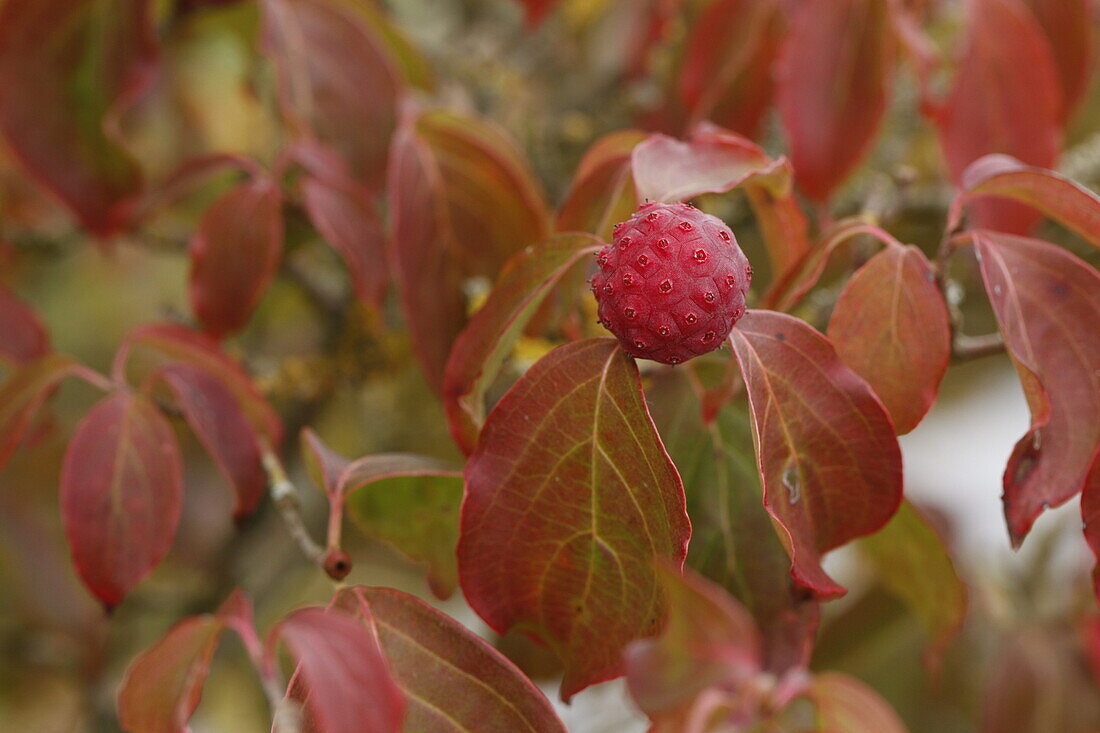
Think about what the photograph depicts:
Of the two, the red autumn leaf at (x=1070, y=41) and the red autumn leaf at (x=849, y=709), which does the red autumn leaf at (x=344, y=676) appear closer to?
the red autumn leaf at (x=849, y=709)

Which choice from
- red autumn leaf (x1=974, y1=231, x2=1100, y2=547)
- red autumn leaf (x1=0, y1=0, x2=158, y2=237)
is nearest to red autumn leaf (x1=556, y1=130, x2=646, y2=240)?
red autumn leaf (x1=974, y1=231, x2=1100, y2=547)

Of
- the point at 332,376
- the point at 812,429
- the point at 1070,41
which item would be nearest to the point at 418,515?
the point at 812,429

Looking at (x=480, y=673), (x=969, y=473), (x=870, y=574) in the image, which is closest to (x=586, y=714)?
(x=870, y=574)

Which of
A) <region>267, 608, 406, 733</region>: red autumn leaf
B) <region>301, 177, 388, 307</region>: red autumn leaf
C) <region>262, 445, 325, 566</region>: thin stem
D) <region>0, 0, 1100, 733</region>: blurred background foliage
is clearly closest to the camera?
<region>267, 608, 406, 733</region>: red autumn leaf

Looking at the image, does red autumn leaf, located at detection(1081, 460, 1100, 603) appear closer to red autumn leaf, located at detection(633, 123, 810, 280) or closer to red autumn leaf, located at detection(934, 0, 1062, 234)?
red autumn leaf, located at detection(633, 123, 810, 280)

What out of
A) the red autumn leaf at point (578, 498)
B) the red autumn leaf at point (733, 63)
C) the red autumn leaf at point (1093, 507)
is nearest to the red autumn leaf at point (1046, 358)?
the red autumn leaf at point (1093, 507)

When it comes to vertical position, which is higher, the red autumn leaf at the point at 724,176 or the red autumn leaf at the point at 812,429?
the red autumn leaf at the point at 724,176

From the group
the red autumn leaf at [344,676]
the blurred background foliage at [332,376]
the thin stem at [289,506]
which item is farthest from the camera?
the blurred background foliage at [332,376]

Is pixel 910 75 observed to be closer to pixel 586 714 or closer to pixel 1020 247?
pixel 1020 247
